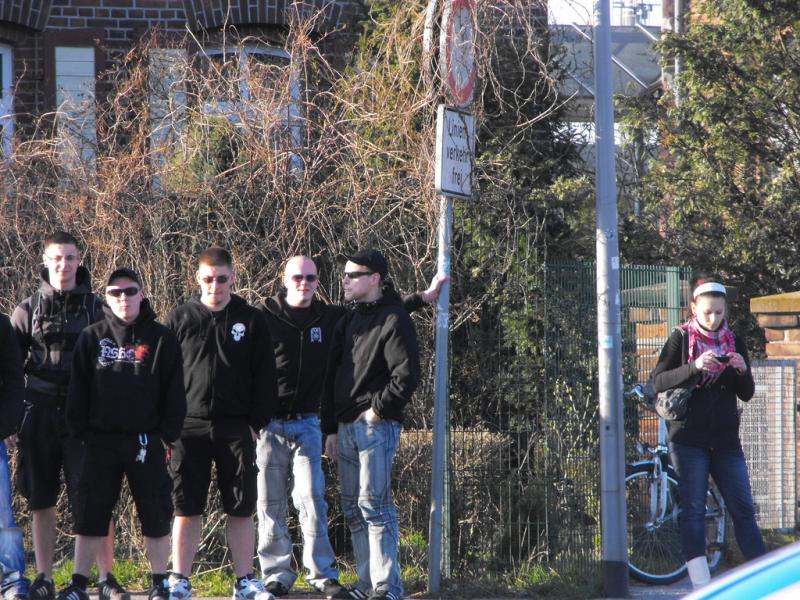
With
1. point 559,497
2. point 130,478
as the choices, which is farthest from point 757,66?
point 130,478

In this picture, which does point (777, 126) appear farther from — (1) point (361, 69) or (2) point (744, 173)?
(1) point (361, 69)

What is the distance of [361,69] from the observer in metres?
8.32

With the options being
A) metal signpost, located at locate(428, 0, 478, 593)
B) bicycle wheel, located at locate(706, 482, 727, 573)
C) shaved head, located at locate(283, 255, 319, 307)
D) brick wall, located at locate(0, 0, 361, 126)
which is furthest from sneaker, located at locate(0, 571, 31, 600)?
brick wall, located at locate(0, 0, 361, 126)

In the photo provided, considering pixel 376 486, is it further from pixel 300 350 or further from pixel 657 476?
pixel 657 476

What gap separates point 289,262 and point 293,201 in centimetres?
85

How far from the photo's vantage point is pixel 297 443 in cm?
700

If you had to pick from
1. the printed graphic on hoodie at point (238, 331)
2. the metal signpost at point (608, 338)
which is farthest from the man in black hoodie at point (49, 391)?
the metal signpost at point (608, 338)

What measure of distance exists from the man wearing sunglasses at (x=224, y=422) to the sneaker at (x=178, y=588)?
15mm

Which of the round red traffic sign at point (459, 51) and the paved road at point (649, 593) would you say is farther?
the round red traffic sign at point (459, 51)

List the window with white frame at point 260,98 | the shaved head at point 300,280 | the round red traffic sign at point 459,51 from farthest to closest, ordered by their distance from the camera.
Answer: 1. the window with white frame at point 260,98
2. the round red traffic sign at point 459,51
3. the shaved head at point 300,280

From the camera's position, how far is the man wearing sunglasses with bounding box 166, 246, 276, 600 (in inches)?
257

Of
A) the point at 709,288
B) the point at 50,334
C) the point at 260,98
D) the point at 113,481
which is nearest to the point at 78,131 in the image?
the point at 260,98

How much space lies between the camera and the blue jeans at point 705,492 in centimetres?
684

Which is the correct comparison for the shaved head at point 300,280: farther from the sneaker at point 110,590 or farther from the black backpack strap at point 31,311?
the sneaker at point 110,590
